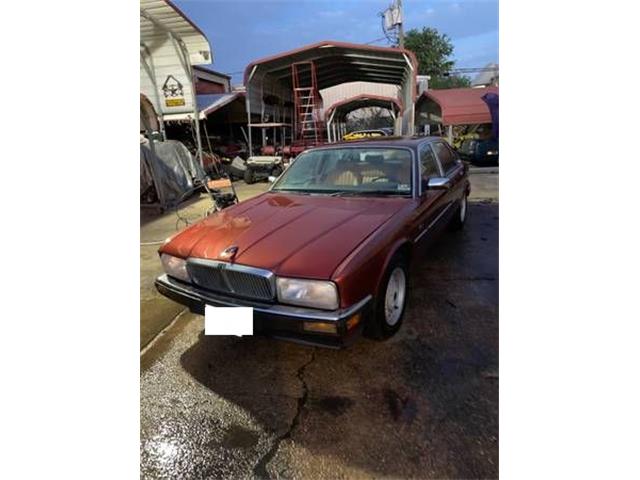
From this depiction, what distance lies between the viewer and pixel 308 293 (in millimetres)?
2102

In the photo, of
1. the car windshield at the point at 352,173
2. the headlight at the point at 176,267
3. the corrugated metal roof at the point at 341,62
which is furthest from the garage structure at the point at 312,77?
the headlight at the point at 176,267

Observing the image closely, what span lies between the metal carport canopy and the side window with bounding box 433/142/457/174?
13320 mm

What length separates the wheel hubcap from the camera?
8.73ft

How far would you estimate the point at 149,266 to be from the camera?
4535 millimetres

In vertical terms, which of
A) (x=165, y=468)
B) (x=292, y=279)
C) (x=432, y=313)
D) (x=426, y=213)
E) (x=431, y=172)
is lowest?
(x=165, y=468)

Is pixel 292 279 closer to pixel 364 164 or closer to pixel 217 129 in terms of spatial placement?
pixel 364 164

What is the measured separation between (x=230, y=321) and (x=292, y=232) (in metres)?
0.68

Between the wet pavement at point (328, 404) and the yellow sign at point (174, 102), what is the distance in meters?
8.87

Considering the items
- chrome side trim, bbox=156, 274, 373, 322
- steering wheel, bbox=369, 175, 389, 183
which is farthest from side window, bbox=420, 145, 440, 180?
chrome side trim, bbox=156, 274, 373, 322

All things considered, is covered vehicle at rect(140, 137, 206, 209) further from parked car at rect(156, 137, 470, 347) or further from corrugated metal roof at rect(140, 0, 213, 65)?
parked car at rect(156, 137, 470, 347)

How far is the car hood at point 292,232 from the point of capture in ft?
7.15

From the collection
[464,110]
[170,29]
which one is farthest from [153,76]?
[464,110]

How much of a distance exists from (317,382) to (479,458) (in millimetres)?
965

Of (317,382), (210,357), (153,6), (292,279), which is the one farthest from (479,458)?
(153,6)
